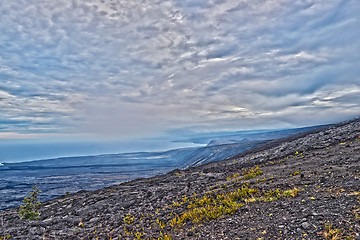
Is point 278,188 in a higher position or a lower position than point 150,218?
higher

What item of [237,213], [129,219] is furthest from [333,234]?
[129,219]

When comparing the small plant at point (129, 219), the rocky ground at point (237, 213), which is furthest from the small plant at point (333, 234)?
the small plant at point (129, 219)

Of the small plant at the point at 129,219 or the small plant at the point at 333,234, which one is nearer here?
→ the small plant at the point at 333,234

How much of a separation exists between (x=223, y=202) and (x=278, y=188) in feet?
11.9

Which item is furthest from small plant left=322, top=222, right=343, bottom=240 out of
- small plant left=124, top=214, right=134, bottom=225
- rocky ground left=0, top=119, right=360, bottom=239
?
small plant left=124, top=214, right=134, bottom=225

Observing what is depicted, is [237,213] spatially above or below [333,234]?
below

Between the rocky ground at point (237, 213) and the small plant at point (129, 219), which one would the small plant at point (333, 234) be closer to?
the rocky ground at point (237, 213)

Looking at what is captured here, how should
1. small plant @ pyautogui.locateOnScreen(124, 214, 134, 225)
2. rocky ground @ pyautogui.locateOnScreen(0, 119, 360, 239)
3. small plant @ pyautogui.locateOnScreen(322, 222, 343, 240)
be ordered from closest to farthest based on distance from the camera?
small plant @ pyautogui.locateOnScreen(322, 222, 343, 240)
rocky ground @ pyautogui.locateOnScreen(0, 119, 360, 239)
small plant @ pyautogui.locateOnScreen(124, 214, 134, 225)

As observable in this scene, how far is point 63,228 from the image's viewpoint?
48.9ft

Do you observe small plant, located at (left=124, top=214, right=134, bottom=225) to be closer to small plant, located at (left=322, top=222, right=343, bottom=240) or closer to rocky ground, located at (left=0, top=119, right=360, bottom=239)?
rocky ground, located at (left=0, top=119, right=360, bottom=239)

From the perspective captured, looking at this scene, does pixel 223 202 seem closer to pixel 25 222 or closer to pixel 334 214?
pixel 334 214

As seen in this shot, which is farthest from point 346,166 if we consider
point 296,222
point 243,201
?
point 296,222

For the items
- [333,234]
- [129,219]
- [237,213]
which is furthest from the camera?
[129,219]

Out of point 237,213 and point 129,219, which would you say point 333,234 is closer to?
point 237,213
